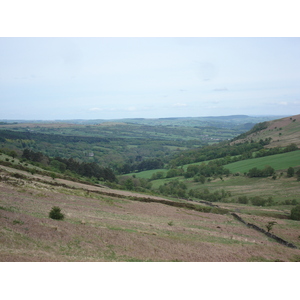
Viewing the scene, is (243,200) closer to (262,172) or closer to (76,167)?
(262,172)

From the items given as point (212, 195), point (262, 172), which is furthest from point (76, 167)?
point (262, 172)

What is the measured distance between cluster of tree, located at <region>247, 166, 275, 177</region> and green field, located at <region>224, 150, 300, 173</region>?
5.13m

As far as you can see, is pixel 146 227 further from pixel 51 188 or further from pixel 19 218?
pixel 51 188

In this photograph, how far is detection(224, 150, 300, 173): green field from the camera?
4053 inches

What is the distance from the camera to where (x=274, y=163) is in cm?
10844

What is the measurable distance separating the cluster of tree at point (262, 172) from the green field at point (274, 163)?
5.13 m

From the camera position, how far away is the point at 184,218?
35906 millimetres

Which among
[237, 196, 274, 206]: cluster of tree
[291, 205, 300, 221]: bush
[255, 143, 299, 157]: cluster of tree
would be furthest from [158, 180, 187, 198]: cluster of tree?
[255, 143, 299, 157]: cluster of tree

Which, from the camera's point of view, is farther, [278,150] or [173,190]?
[278,150]

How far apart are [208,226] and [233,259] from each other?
41.1 ft

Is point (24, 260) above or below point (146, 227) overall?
above

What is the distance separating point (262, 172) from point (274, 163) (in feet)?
41.7

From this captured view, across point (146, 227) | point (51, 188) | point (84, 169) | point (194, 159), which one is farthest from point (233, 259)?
point (194, 159)

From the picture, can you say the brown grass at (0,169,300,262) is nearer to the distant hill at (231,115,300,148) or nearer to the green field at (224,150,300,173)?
the green field at (224,150,300,173)
